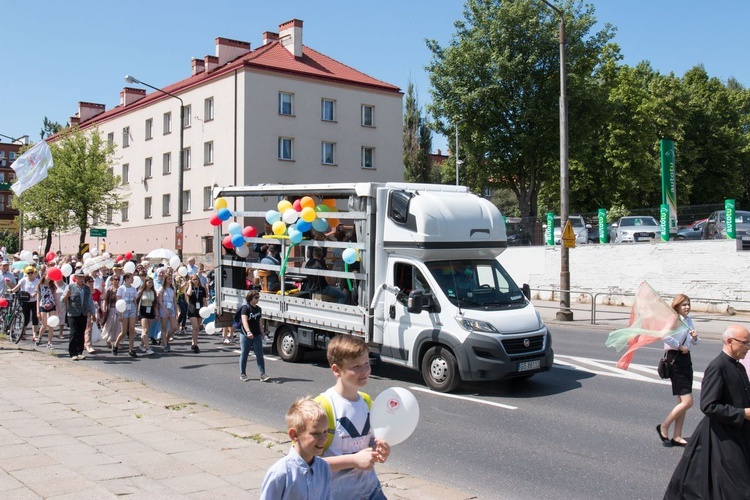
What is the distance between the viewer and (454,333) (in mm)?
10891

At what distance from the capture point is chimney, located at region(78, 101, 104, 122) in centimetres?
6362

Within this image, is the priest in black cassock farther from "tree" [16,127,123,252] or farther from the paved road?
"tree" [16,127,123,252]

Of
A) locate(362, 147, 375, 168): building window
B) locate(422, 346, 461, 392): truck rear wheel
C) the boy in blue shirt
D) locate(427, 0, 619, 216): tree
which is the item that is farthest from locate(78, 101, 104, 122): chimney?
the boy in blue shirt

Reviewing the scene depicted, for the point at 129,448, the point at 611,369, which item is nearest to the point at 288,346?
the point at 611,369

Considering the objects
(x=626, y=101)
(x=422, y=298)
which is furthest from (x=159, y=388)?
(x=626, y=101)

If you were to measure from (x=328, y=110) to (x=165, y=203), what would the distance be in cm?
1299

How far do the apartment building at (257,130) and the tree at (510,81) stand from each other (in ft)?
29.1

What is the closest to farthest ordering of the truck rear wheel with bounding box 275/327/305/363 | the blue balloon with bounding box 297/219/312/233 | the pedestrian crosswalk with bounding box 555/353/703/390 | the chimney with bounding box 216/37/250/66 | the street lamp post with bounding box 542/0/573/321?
the pedestrian crosswalk with bounding box 555/353/703/390 < the blue balloon with bounding box 297/219/312/233 < the truck rear wheel with bounding box 275/327/305/363 < the street lamp post with bounding box 542/0/573/321 < the chimney with bounding box 216/37/250/66

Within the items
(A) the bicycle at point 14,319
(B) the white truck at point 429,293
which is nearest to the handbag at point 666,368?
(B) the white truck at point 429,293

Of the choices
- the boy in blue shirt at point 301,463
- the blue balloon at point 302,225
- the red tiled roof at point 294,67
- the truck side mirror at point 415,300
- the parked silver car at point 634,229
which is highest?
the red tiled roof at point 294,67

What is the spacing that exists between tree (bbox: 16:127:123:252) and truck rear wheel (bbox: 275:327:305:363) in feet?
113

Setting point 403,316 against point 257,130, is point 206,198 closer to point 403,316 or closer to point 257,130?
point 257,130

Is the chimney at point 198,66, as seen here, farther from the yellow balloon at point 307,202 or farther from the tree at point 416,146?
the yellow balloon at point 307,202

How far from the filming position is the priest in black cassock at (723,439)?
473cm
